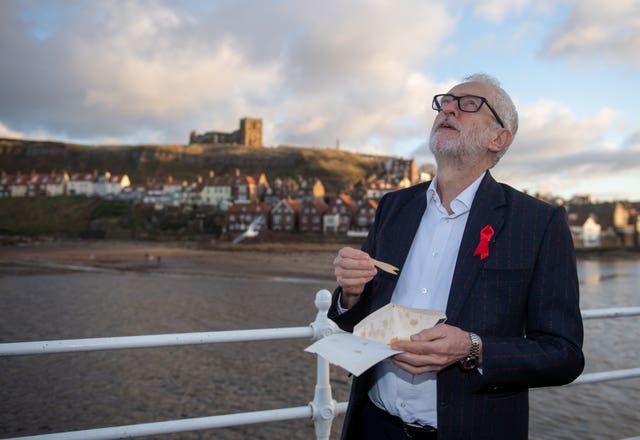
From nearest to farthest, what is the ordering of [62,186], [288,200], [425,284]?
[425,284]
[288,200]
[62,186]

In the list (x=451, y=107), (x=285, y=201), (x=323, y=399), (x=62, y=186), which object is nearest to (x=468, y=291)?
(x=451, y=107)

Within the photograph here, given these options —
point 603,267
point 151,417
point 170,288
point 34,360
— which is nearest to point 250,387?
point 151,417

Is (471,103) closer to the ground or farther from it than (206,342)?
farther from it

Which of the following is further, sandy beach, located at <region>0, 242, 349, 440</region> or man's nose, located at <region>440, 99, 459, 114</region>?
sandy beach, located at <region>0, 242, 349, 440</region>

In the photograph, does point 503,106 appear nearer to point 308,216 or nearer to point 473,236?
point 473,236

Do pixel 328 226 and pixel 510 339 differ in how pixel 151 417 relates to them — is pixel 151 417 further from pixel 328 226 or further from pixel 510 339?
pixel 328 226

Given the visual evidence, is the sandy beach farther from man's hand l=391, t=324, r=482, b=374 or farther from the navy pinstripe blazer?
man's hand l=391, t=324, r=482, b=374

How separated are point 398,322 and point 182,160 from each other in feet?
517

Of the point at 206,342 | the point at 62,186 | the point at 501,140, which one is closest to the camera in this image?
the point at 501,140

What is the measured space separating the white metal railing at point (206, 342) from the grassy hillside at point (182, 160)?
13231cm

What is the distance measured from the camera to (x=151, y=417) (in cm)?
844

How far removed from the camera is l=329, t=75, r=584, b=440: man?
1781mm

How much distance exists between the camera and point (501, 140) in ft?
7.17

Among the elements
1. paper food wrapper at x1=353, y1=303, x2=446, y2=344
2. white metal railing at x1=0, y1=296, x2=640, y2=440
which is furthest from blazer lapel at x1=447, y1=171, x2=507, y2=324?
white metal railing at x1=0, y1=296, x2=640, y2=440
